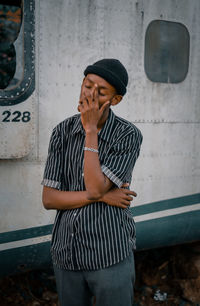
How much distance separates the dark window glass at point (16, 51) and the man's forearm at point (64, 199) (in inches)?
41.1

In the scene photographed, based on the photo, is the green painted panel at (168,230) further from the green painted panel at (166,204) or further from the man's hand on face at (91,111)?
the man's hand on face at (91,111)

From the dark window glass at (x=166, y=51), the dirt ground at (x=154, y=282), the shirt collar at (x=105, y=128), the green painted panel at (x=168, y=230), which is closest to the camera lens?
the shirt collar at (x=105, y=128)

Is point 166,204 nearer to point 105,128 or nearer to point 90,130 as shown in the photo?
point 105,128

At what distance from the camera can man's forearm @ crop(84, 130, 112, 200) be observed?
167 cm

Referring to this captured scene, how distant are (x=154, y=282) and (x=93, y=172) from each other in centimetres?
296

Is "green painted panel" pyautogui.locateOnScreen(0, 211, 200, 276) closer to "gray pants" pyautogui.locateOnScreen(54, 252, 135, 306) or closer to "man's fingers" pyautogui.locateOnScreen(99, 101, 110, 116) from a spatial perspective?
"gray pants" pyautogui.locateOnScreen(54, 252, 135, 306)

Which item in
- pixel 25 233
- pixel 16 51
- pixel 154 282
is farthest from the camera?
pixel 154 282

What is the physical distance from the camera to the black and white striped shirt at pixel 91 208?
1.72m

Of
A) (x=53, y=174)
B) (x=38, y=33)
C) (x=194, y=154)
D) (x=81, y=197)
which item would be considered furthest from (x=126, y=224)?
(x=194, y=154)

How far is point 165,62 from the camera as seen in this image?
133 inches

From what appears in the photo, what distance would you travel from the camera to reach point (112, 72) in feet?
5.64

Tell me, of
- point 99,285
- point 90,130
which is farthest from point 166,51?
point 99,285

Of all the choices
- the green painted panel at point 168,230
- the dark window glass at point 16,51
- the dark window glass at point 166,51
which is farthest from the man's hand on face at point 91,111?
the green painted panel at point 168,230

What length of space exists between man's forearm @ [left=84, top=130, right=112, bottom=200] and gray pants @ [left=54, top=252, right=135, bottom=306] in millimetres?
383
